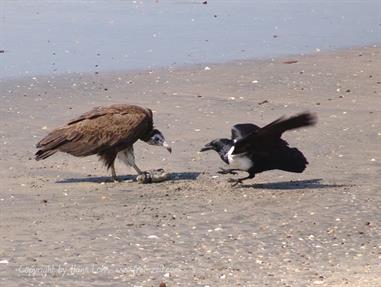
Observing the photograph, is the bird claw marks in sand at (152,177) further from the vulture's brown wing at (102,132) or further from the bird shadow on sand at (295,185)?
the bird shadow on sand at (295,185)

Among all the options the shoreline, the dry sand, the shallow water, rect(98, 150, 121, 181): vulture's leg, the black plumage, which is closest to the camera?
the dry sand

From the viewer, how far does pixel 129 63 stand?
16594mm

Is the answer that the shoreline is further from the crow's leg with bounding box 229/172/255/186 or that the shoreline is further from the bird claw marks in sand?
the crow's leg with bounding box 229/172/255/186

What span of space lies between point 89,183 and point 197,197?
124 centimetres

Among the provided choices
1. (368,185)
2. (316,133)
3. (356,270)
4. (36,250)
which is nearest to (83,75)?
(316,133)

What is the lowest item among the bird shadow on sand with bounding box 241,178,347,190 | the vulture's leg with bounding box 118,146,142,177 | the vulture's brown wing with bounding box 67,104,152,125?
the bird shadow on sand with bounding box 241,178,347,190

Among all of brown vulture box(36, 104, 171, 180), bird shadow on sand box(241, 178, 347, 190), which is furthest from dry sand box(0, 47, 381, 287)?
brown vulture box(36, 104, 171, 180)

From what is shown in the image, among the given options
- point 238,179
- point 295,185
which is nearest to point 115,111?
point 238,179

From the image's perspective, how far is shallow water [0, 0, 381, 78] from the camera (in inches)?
667

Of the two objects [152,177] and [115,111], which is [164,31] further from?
[152,177]

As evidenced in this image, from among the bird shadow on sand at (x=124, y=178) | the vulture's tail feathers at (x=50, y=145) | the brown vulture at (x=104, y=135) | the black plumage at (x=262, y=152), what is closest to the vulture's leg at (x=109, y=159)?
the brown vulture at (x=104, y=135)

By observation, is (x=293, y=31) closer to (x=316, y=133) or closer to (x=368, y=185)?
(x=316, y=133)

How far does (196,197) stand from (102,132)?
4.05 feet

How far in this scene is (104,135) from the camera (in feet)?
32.1
